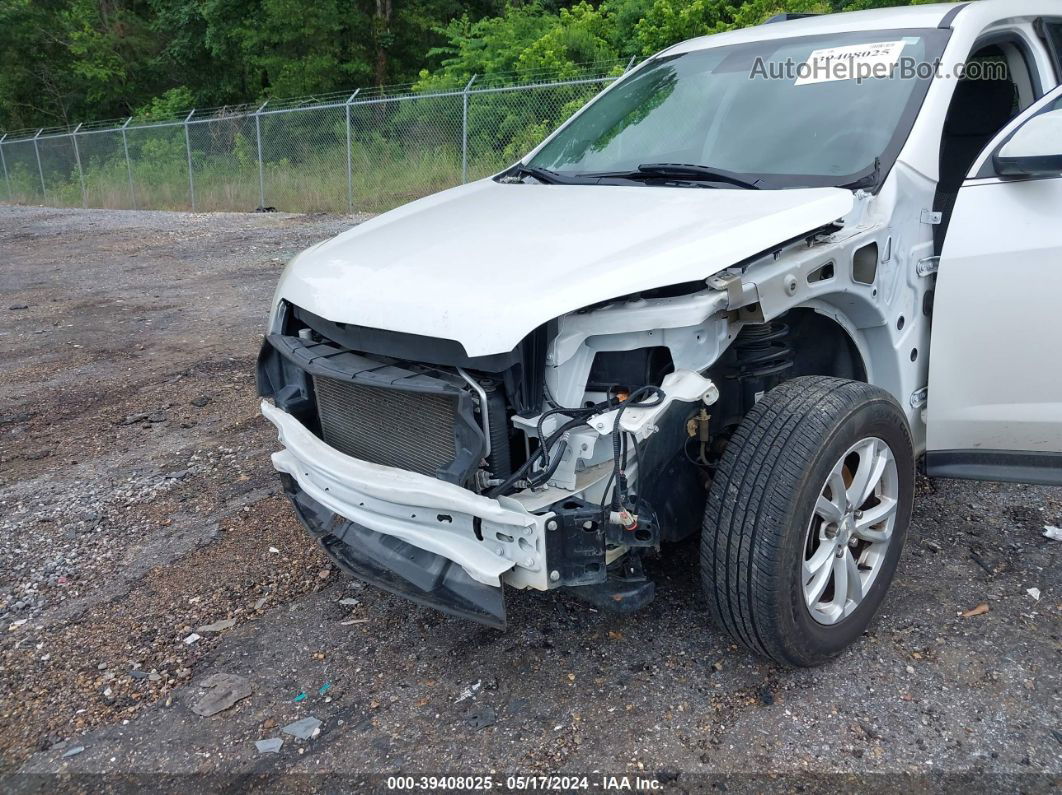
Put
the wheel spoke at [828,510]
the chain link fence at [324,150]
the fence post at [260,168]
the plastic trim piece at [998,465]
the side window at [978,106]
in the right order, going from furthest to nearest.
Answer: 1. the fence post at [260,168]
2. the chain link fence at [324,150]
3. the side window at [978,106]
4. the plastic trim piece at [998,465]
5. the wheel spoke at [828,510]

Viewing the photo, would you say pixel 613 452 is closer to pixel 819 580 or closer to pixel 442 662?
pixel 819 580

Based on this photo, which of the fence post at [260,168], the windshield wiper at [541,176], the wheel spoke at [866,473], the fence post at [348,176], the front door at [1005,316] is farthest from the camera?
the fence post at [260,168]

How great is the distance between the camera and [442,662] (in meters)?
2.89

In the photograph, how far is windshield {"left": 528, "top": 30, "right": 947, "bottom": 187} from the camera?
3.13 m

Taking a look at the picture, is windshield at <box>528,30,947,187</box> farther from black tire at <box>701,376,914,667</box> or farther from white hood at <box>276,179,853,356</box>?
black tire at <box>701,376,914,667</box>

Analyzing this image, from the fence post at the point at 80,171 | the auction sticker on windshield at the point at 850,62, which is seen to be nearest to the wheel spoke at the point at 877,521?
the auction sticker on windshield at the point at 850,62

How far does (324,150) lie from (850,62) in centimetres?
1424

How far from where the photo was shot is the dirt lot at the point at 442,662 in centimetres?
246

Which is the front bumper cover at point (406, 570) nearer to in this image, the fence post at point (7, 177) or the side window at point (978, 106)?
the side window at point (978, 106)

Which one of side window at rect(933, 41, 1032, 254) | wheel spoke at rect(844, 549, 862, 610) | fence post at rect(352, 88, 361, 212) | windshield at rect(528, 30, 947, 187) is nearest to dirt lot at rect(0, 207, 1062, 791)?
wheel spoke at rect(844, 549, 862, 610)

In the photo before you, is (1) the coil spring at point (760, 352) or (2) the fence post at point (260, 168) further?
(2) the fence post at point (260, 168)

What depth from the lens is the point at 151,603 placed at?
10.9 ft

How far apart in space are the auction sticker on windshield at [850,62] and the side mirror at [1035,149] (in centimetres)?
62

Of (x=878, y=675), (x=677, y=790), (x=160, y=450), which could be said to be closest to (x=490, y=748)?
(x=677, y=790)
